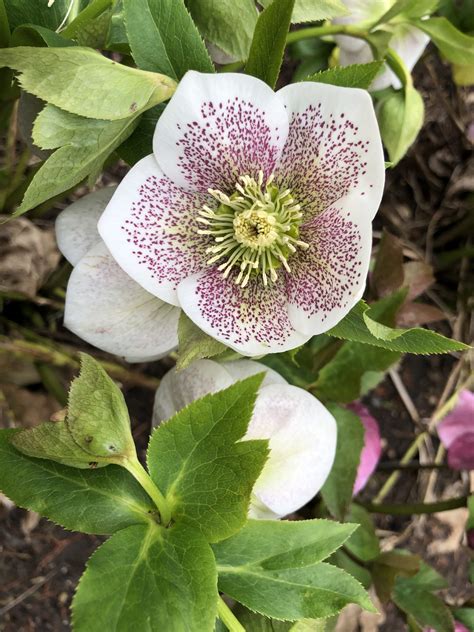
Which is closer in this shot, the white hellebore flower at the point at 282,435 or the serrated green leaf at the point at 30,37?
the serrated green leaf at the point at 30,37

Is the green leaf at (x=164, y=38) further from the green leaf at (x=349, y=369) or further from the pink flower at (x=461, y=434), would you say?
the pink flower at (x=461, y=434)

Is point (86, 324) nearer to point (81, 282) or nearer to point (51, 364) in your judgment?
point (81, 282)

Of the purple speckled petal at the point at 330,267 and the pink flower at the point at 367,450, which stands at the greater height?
the purple speckled petal at the point at 330,267

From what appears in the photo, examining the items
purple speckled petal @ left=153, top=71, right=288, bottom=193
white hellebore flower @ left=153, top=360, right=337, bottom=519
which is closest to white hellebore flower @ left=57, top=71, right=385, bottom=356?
purple speckled petal @ left=153, top=71, right=288, bottom=193

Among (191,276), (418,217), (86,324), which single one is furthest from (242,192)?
(418,217)

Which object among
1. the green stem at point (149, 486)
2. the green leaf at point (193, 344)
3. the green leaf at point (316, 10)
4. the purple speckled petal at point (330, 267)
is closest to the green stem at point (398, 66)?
the green leaf at point (316, 10)

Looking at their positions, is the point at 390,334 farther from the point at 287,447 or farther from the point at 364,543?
the point at 364,543

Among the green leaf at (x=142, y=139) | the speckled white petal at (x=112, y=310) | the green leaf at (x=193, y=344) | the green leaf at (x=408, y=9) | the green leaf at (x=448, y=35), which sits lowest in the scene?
the speckled white petal at (x=112, y=310)
